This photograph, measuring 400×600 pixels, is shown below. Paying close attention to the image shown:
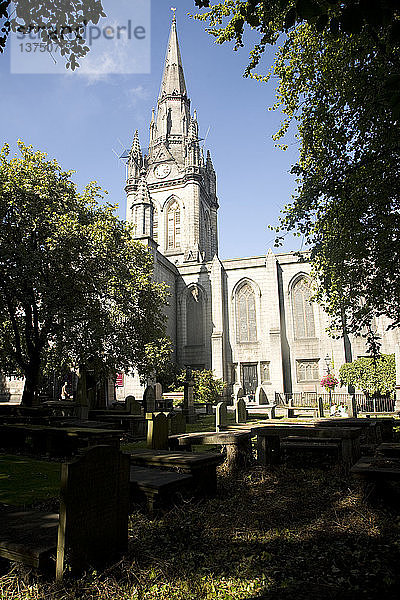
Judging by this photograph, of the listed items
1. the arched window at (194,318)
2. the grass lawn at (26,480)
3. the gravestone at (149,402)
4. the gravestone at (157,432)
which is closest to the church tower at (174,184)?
the arched window at (194,318)

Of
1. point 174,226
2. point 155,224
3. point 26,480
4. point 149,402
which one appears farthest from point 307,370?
point 26,480

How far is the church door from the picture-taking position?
3503cm

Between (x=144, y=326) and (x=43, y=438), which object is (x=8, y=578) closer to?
(x=43, y=438)

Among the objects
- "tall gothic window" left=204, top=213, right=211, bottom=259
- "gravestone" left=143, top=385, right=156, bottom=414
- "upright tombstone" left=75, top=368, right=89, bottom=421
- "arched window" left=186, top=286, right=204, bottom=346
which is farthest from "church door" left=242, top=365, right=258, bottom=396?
"upright tombstone" left=75, top=368, right=89, bottom=421

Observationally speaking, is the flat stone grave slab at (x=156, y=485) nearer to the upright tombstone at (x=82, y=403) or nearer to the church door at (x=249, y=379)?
the upright tombstone at (x=82, y=403)

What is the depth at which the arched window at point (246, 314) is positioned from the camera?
119ft

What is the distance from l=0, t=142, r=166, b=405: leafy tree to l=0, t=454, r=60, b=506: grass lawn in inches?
236

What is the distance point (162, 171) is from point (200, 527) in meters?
47.3

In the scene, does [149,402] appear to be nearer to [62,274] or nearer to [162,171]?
[62,274]

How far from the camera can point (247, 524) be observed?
14.5ft

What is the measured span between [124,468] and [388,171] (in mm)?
8154

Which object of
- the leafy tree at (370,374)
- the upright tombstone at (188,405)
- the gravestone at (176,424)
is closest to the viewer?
the gravestone at (176,424)

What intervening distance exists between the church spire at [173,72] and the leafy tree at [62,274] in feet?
135

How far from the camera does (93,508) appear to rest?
331cm
